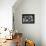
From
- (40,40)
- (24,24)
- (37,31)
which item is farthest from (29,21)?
(40,40)

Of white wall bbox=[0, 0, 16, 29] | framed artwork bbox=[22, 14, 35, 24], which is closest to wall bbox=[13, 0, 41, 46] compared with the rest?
framed artwork bbox=[22, 14, 35, 24]

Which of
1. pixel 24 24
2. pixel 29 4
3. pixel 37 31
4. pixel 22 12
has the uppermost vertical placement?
pixel 29 4

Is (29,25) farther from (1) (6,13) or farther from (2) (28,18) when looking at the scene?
(1) (6,13)

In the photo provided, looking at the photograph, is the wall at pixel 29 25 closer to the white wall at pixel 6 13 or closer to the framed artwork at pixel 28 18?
the framed artwork at pixel 28 18

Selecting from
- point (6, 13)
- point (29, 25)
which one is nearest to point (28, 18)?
point (29, 25)

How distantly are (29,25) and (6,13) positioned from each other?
1.50 metres

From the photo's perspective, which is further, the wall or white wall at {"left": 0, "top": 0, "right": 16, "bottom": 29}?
the wall

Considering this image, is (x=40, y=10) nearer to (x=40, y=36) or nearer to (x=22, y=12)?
(x=22, y=12)

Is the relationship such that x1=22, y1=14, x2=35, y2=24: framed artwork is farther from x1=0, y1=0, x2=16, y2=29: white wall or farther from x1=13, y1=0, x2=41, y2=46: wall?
x1=0, y1=0, x2=16, y2=29: white wall

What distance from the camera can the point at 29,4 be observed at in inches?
211

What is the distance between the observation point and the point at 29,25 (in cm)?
534

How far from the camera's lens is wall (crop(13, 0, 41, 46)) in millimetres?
5305

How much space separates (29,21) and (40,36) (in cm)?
92

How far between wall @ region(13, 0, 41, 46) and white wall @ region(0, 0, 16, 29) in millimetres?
998
